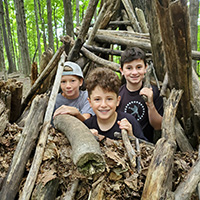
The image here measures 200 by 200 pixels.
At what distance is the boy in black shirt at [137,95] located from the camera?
3.00 meters

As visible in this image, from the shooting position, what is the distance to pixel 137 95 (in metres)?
3.23

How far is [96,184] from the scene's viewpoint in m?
1.56

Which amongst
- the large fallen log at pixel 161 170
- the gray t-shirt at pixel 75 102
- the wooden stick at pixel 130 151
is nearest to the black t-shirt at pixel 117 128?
the wooden stick at pixel 130 151

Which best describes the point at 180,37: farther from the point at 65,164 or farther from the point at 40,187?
the point at 40,187

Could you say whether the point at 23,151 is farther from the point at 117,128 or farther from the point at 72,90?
the point at 72,90

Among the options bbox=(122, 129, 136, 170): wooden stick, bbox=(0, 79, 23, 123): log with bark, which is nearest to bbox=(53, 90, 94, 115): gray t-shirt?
bbox=(0, 79, 23, 123): log with bark

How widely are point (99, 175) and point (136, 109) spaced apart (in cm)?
174

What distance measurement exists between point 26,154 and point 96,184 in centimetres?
68

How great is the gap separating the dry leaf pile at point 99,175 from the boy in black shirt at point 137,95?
3.75ft

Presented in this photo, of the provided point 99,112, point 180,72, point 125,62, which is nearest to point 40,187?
point 99,112

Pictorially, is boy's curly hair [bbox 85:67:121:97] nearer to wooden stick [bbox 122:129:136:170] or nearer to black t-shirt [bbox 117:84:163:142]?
wooden stick [bbox 122:129:136:170]

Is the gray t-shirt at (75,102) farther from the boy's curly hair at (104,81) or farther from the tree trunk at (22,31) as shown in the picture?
the tree trunk at (22,31)

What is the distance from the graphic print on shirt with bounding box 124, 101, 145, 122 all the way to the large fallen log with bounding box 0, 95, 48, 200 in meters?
1.48

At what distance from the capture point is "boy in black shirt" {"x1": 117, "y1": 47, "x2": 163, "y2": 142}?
2998mm
